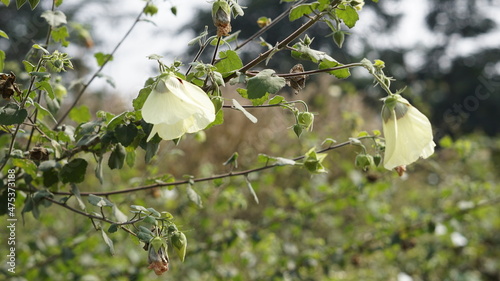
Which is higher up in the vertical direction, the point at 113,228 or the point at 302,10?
the point at 302,10

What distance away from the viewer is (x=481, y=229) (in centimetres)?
272

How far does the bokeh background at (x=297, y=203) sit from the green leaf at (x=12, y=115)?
0.25 m

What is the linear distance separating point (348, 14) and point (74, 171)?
507 mm

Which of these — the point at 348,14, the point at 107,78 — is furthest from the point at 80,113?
the point at 348,14

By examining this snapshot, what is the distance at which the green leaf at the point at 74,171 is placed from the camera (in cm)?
86

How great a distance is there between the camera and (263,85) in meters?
0.67

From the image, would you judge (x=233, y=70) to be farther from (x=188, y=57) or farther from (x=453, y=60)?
A: (x=453, y=60)

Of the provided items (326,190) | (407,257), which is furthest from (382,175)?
(407,257)

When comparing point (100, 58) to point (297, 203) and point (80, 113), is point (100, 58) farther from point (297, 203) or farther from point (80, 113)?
point (297, 203)

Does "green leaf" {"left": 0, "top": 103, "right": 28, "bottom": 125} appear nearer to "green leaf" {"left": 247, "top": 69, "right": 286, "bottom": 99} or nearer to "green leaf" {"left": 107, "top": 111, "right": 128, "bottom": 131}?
"green leaf" {"left": 107, "top": 111, "right": 128, "bottom": 131}

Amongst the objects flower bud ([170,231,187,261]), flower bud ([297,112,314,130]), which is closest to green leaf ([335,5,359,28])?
flower bud ([297,112,314,130])

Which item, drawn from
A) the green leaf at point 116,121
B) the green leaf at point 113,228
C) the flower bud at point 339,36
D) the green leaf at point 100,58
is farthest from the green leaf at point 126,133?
the green leaf at point 100,58

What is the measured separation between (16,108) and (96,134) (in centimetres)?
14


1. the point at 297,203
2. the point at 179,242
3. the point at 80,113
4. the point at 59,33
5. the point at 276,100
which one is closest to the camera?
the point at 179,242
